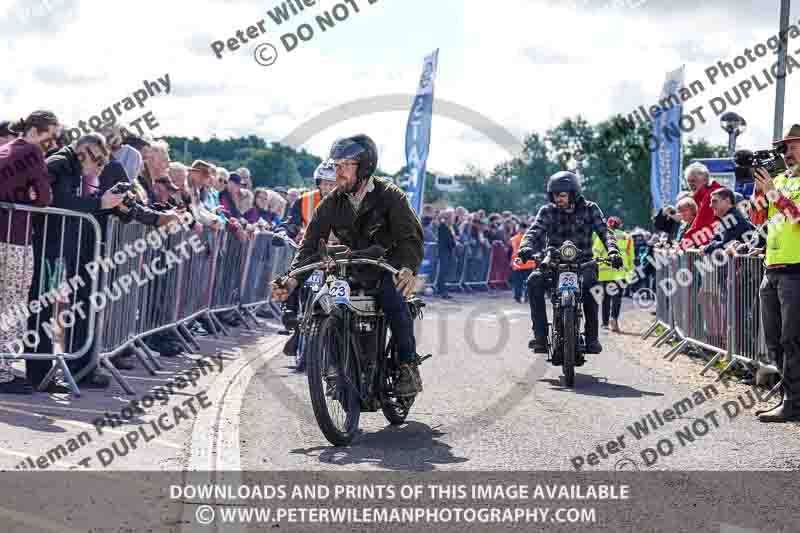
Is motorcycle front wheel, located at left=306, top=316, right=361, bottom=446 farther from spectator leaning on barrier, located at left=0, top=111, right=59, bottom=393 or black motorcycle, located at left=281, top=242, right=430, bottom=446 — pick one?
spectator leaning on barrier, located at left=0, top=111, right=59, bottom=393

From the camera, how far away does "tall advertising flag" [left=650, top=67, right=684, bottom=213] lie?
24500 millimetres

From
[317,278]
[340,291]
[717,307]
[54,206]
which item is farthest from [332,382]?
[717,307]

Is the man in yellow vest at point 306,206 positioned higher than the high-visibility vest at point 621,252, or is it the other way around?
the man in yellow vest at point 306,206

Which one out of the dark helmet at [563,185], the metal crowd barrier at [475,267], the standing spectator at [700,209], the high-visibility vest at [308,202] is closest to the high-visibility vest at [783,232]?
the dark helmet at [563,185]

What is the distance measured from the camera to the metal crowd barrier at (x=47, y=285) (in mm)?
8070

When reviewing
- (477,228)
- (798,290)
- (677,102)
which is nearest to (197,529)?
(798,290)

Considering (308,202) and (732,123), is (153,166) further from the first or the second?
(732,123)

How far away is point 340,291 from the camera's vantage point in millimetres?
6809

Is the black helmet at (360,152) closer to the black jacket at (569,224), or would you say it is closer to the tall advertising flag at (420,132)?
the black jacket at (569,224)

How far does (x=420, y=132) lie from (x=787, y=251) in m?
17.4

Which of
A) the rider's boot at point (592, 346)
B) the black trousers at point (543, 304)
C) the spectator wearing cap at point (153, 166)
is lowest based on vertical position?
the rider's boot at point (592, 346)

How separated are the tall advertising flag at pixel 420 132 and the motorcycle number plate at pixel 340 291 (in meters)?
17.9

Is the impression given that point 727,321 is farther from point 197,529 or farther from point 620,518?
point 197,529

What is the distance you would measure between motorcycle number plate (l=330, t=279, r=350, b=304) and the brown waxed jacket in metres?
0.44
